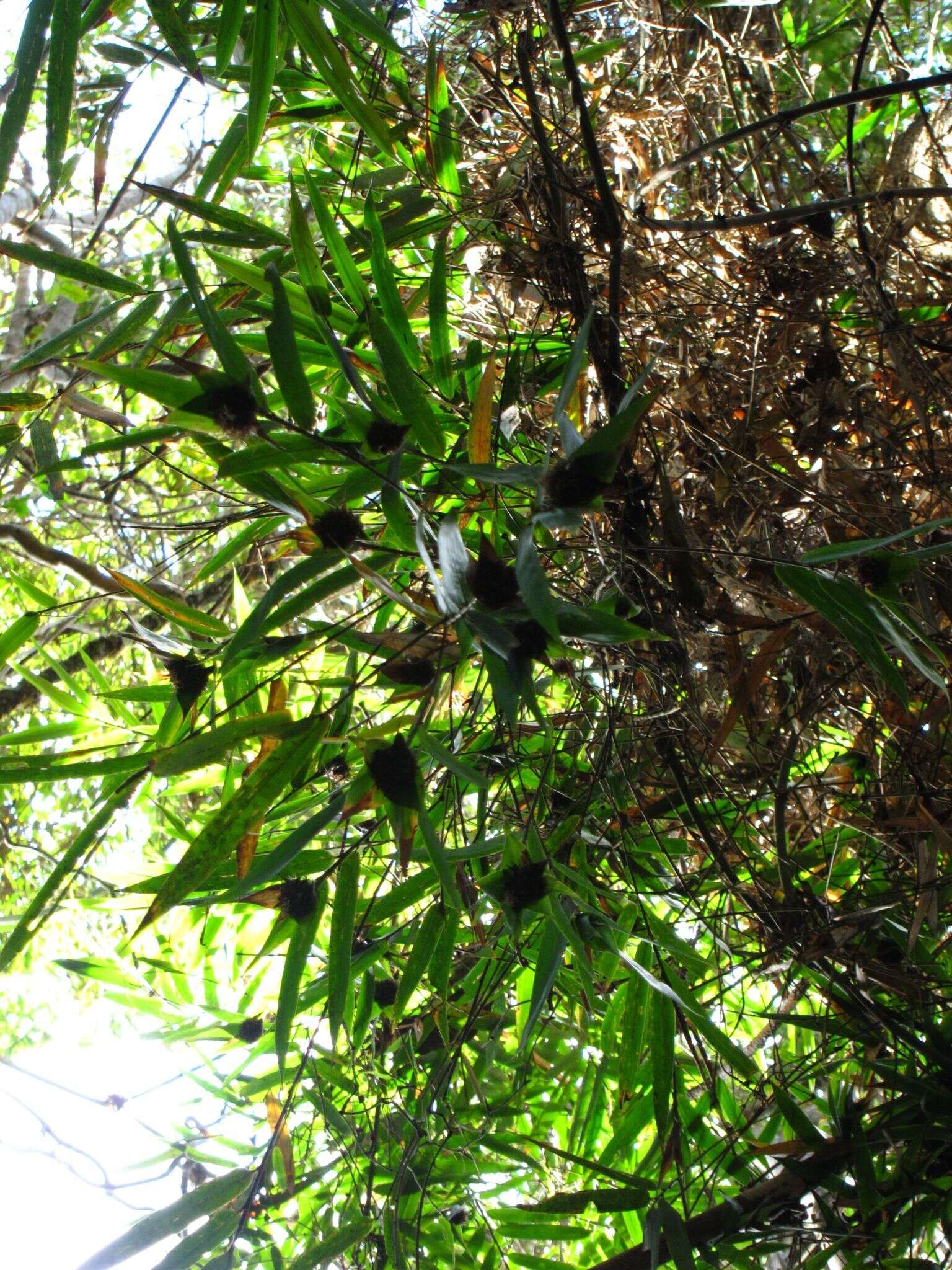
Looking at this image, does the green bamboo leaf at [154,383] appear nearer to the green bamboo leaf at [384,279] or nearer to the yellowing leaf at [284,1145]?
the green bamboo leaf at [384,279]

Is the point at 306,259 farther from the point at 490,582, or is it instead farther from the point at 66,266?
the point at 490,582

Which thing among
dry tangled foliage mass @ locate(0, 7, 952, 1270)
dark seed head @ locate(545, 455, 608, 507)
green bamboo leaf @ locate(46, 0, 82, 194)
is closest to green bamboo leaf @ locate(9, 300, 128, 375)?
dry tangled foliage mass @ locate(0, 7, 952, 1270)

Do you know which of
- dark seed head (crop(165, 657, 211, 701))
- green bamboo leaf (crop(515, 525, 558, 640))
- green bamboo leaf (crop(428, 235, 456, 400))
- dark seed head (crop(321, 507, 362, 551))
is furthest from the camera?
green bamboo leaf (crop(428, 235, 456, 400))

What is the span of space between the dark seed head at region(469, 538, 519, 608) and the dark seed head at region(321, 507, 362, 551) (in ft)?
0.28

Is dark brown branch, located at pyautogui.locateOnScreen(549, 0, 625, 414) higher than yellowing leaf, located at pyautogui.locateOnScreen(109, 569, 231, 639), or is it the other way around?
dark brown branch, located at pyautogui.locateOnScreen(549, 0, 625, 414)

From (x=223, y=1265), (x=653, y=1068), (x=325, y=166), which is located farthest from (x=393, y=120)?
(x=223, y=1265)

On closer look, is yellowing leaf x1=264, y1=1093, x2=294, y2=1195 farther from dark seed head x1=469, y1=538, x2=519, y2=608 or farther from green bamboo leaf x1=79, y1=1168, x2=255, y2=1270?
dark seed head x1=469, y1=538, x2=519, y2=608

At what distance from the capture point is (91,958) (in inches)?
42.9

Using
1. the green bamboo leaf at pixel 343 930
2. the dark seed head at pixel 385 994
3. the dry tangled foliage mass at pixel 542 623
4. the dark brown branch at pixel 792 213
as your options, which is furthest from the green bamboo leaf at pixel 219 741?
the dark brown branch at pixel 792 213

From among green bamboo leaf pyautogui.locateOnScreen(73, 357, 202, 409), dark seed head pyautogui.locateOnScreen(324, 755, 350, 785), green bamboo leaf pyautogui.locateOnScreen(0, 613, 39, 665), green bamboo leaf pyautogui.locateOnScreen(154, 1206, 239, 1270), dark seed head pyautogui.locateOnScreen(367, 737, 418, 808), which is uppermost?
green bamboo leaf pyautogui.locateOnScreen(0, 613, 39, 665)

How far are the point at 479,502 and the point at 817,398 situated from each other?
0.36m

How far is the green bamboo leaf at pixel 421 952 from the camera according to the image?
2.48 ft

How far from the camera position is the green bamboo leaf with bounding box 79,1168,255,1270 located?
2.19ft

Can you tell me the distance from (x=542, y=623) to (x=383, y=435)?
25 cm
